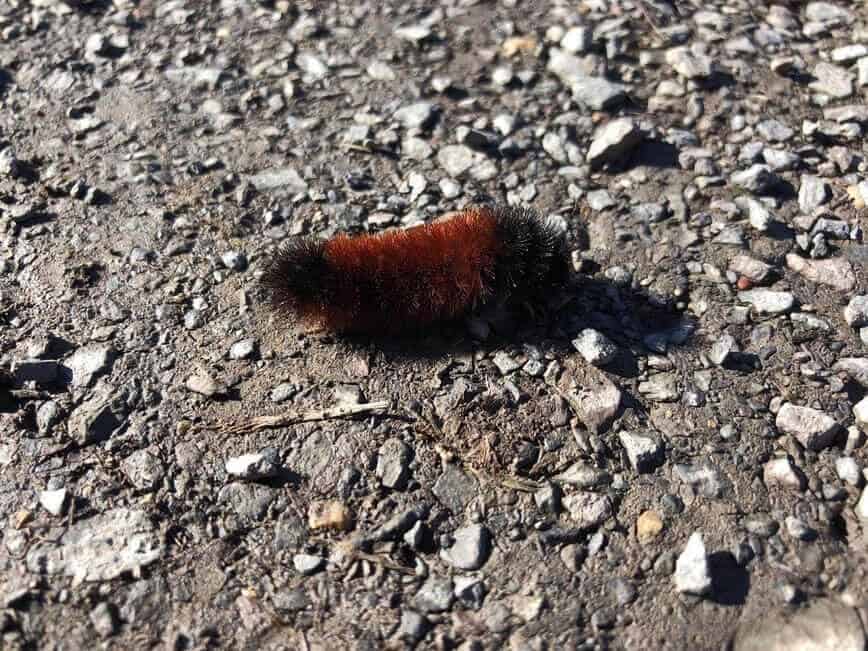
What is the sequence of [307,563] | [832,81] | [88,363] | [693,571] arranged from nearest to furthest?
1. [693,571]
2. [307,563]
3. [88,363]
4. [832,81]

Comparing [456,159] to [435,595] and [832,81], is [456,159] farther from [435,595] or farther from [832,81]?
[435,595]

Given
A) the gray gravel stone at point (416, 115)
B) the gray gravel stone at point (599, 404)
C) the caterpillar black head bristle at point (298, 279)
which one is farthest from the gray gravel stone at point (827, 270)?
the caterpillar black head bristle at point (298, 279)

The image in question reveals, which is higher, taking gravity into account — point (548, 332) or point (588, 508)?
point (548, 332)

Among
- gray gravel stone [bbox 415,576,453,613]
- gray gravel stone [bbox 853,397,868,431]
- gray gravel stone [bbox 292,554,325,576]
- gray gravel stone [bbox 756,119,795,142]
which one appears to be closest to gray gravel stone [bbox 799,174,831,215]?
gray gravel stone [bbox 756,119,795,142]

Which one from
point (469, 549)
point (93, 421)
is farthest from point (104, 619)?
point (469, 549)

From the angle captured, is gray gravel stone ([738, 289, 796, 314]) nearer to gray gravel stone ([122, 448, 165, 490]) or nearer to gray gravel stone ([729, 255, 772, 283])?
gray gravel stone ([729, 255, 772, 283])

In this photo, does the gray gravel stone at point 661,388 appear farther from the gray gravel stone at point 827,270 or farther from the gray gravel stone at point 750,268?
the gray gravel stone at point 827,270
